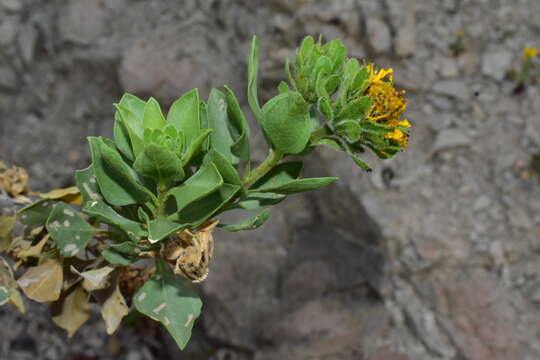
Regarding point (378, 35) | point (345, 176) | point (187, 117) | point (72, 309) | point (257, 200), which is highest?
point (187, 117)

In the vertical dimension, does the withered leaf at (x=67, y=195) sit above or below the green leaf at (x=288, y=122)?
below

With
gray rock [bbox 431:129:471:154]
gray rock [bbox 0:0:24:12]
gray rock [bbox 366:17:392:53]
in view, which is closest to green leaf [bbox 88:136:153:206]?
gray rock [bbox 431:129:471:154]

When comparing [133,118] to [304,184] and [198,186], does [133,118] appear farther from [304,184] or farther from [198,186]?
[304,184]

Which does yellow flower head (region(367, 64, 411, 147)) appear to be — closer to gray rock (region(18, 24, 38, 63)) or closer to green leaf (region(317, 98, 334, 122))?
green leaf (region(317, 98, 334, 122))

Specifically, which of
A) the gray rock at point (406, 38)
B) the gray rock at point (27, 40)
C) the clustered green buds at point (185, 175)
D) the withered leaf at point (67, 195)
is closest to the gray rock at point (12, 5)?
the gray rock at point (27, 40)

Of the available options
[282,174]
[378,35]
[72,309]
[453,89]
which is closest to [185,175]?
[282,174]

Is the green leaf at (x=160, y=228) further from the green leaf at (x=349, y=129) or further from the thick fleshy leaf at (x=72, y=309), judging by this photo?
the thick fleshy leaf at (x=72, y=309)

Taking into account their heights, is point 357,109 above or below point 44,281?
above
